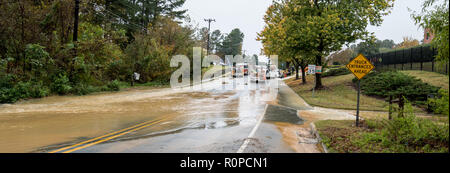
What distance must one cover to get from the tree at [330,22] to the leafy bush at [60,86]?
17.2 meters

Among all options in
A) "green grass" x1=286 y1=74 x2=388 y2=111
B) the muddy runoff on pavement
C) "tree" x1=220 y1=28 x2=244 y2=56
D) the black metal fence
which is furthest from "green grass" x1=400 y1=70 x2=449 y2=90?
"tree" x1=220 y1=28 x2=244 y2=56

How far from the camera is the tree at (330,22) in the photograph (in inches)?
880

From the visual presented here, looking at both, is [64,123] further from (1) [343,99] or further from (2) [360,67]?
(1) [343,99]

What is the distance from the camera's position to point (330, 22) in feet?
71.4

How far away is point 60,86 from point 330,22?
20.1 m

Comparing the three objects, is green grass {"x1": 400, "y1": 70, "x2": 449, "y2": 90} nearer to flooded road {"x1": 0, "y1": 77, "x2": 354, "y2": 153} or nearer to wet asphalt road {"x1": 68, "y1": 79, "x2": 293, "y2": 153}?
flooded road {"x1": 0, "y1": 77, "x2": 354, "y2": 153}

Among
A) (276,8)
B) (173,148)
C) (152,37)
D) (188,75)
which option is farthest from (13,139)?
(188,75)

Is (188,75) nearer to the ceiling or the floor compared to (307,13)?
nearer to the floor

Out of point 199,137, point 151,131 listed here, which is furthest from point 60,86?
point 199,137

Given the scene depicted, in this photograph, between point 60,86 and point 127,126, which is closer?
point 127,126

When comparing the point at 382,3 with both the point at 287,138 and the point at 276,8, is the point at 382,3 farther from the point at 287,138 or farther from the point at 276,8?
the point at 287,138

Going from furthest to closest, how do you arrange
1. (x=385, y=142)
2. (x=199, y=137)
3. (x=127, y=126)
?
(x=127, y=126), (x=199, y=137), (x=385, y=142)

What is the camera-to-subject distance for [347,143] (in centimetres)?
766
